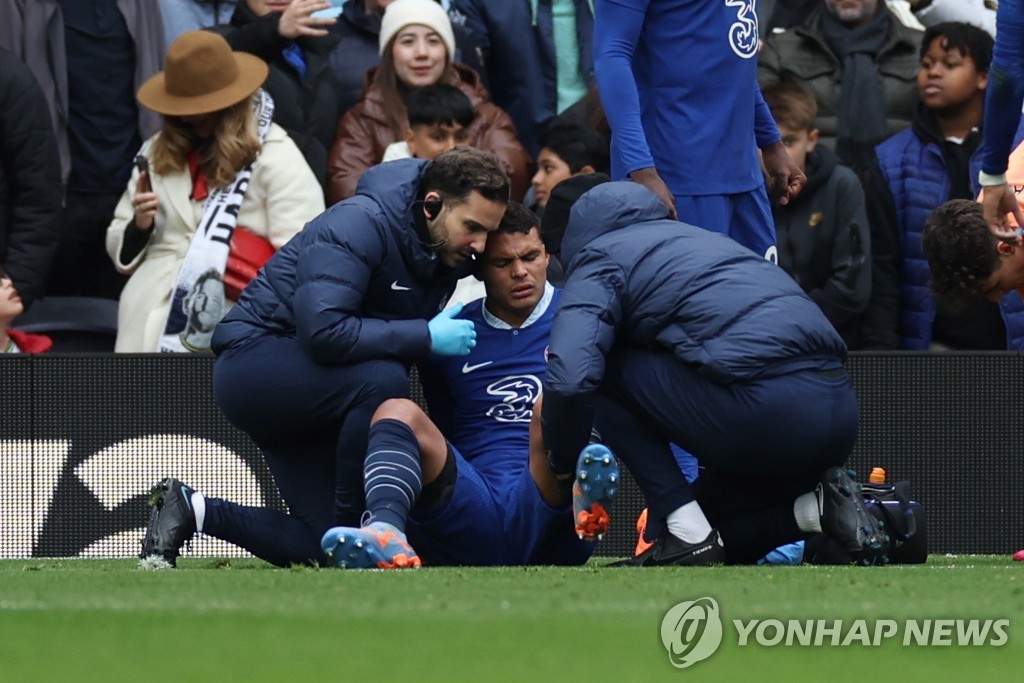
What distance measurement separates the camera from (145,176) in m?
9.16

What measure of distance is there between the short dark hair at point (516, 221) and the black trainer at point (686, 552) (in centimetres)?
127

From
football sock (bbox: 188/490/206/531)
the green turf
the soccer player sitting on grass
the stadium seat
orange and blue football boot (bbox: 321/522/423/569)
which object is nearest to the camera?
the green turf

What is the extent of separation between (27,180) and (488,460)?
3448mm

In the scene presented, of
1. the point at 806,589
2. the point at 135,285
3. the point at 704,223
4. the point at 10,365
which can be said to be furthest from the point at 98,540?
the point at 806,589

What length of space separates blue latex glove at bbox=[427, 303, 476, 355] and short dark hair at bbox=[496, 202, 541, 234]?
0.45m

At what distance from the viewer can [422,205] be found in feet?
22.0

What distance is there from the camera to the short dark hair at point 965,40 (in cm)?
945

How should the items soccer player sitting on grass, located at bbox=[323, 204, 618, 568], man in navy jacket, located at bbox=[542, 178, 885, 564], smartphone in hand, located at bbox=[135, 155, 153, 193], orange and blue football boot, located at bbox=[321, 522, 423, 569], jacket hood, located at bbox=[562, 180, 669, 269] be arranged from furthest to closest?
1. smartphone in hand, located at bbox=[135, 155, 153, 193]
2. jacket hood, located at bbox=[562, 180, 669, 269]
3. man in navy jacket, located at bbox=[542, 178, 885, 564]
4. soccer player sitting on grass, located at bbox=[323, 204, 618, 568]
5. orange and blue football boot, located at bbox=[321, 522, 423, 569]

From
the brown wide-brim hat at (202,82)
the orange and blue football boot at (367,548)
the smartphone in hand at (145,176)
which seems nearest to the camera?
the orange and blue football boot at (367,548)

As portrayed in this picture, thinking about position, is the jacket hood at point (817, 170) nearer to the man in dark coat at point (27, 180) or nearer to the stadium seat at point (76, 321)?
the stadium seat at point (76, 321)

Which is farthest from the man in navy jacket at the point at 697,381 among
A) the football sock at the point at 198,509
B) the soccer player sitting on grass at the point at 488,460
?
the football sock at the point at 198,509

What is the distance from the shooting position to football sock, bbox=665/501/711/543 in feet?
20.6

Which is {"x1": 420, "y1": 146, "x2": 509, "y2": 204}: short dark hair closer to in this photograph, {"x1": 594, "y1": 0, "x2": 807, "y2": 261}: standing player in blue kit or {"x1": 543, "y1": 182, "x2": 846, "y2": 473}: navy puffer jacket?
{"x1": 543, "y1": 182, "x2": 846, "y2": 473}: navy puffer jacket

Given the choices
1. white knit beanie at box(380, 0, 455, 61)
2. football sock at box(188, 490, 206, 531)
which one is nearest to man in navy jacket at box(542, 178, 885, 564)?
football sock at box(188, 490, 206, 531)
